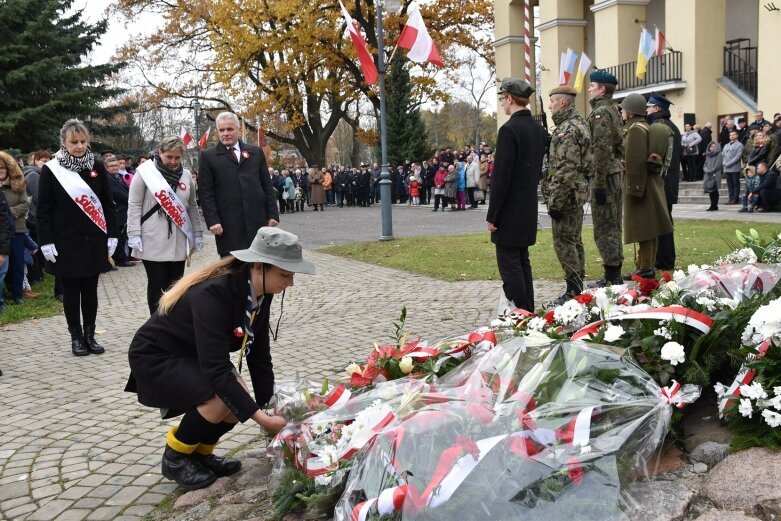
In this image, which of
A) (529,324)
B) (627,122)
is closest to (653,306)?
(529,324)

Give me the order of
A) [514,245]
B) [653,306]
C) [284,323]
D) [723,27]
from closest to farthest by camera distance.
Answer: [653,306] < [514,245] < [284,323] < [723,27]

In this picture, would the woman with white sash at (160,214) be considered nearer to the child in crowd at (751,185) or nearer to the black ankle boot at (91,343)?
the black ankle boot at (91,343)

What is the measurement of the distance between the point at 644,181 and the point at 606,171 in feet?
1.30

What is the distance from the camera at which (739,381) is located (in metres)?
3.03

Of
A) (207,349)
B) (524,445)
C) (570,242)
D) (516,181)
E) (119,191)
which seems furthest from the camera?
(119,191)

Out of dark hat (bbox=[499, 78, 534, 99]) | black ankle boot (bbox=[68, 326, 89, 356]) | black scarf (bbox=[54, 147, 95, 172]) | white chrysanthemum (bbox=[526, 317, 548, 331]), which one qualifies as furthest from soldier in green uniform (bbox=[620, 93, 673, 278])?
black ankle boot (bbox=[68, 326, 89, 356])

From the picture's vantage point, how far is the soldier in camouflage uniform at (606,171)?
299 inches

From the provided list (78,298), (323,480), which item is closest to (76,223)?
(78,298)

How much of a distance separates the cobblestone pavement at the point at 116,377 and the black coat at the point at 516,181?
45.1 inches

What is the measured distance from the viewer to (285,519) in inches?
121

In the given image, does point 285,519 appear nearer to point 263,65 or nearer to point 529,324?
point 529,324

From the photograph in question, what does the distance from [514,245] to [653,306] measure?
8.08 feet

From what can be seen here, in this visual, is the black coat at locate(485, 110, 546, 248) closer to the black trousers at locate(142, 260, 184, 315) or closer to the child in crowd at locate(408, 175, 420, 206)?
the black trousers at locate(142, 260, 184, 315)

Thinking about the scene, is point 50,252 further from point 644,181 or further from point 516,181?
point 644,181
